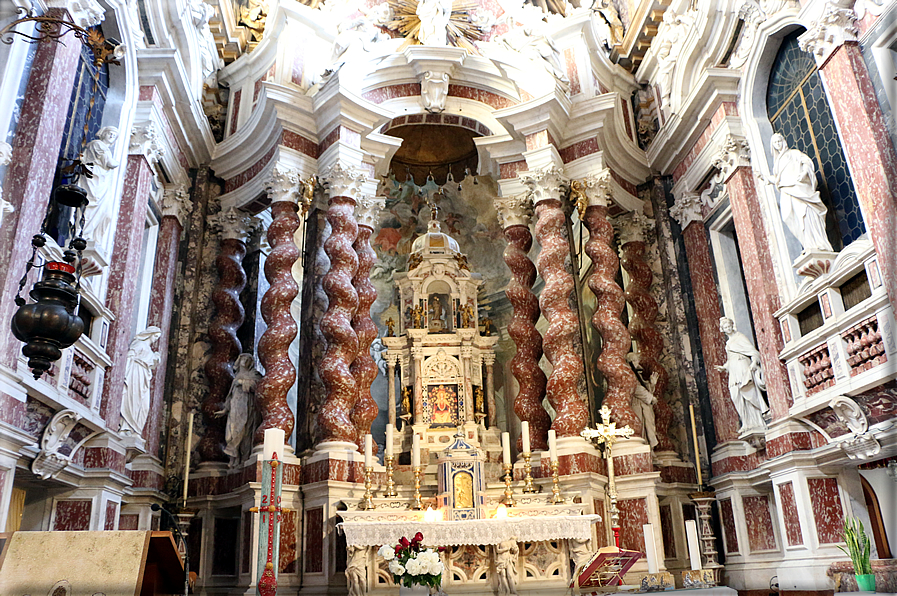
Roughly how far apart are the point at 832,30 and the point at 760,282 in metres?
2.95

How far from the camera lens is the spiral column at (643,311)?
1039cm

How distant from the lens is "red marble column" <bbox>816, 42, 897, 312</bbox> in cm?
646

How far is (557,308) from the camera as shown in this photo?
10.3 metres

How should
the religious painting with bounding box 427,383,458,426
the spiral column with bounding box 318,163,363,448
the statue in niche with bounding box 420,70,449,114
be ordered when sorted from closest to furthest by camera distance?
the spiral column with bounding box 318,163,363,448, the religious painting with bounding box 427,383,458,426, the statue in niche with bounding box 420,70,449,114

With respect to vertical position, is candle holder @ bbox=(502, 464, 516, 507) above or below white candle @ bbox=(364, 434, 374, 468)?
below

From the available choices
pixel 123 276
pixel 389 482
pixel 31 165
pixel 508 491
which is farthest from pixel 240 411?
pixel 31 165

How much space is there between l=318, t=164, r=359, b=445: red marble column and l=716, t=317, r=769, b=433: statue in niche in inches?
193

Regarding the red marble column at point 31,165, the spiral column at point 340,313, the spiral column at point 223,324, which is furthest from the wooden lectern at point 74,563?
the spiral column at point 223,324

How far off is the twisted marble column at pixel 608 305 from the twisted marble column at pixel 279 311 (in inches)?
170

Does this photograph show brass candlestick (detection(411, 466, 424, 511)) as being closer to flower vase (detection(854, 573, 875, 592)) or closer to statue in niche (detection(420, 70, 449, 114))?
flower vase (detection(854, 573, 875, 592))

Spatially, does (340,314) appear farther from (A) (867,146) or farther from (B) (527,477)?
(A) (867,146)

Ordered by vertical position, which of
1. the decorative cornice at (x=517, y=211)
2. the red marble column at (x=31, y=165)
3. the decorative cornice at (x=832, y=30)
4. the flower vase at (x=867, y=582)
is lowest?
the flower vase at (x=867, y=582)

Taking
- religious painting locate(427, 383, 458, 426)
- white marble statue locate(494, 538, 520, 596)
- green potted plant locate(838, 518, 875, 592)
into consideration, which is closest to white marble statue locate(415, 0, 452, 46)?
religious painting locate(427, 383, 458, 426)

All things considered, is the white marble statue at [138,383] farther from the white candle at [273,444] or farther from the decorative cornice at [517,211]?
the decorative cornice at [517,211]
